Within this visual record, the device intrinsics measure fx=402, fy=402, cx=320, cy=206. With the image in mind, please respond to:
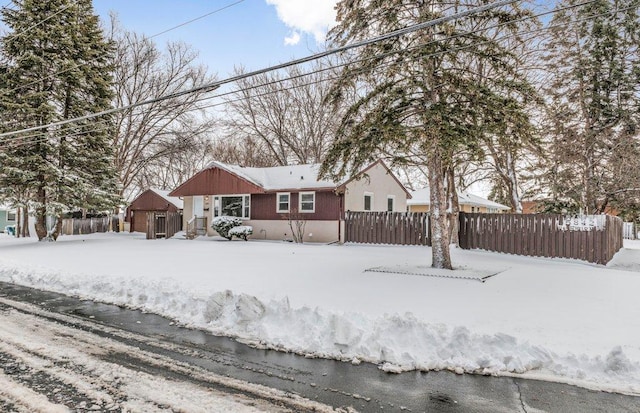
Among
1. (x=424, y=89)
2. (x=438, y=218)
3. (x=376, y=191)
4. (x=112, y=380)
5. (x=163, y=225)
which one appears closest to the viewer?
(x=112, y=380)

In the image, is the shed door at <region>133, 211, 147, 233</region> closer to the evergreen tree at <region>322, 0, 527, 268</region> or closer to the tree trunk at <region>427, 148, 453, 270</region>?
the evergreen tree at <region>322, 0, 527, 268</region>

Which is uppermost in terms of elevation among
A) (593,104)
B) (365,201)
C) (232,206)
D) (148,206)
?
(593,104)

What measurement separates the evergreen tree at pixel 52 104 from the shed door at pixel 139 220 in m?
10.5

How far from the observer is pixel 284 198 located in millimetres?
22219

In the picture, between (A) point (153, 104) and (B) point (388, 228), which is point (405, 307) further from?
(A) point (153, 104)

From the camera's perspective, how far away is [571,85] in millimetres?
18812

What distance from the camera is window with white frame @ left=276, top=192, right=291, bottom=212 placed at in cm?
2203

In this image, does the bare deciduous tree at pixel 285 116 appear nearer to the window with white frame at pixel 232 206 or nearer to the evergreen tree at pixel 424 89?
the window with white frame at pixel 232 206

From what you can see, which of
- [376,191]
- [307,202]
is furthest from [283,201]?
[376,191]

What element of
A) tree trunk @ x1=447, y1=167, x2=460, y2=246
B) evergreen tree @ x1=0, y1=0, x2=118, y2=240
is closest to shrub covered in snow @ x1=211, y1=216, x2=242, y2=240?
evergreen tree @ x1=0, y1=0, x2=118, y2=240

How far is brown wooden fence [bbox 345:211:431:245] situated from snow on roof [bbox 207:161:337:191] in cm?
240

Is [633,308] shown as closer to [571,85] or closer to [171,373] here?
[171,373]

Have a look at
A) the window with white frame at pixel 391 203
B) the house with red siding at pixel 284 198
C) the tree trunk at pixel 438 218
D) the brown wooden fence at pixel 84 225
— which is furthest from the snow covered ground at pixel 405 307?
the brown wooden fence at pixel 84 225

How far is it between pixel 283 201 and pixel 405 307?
16.3 metres
